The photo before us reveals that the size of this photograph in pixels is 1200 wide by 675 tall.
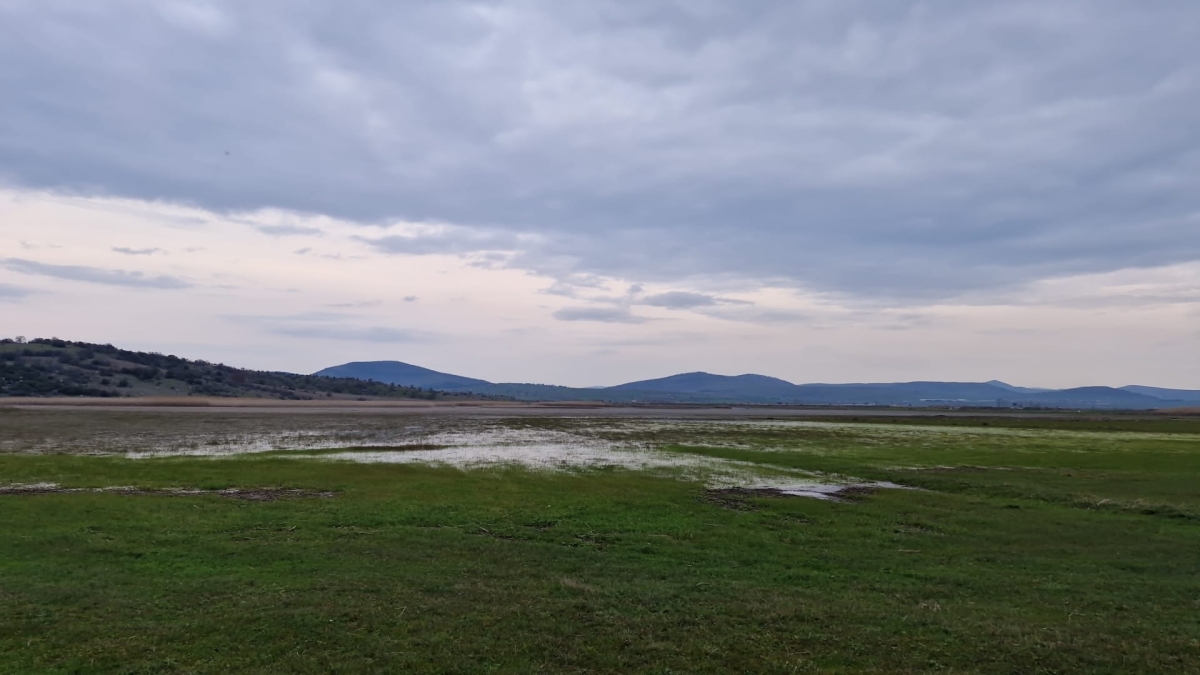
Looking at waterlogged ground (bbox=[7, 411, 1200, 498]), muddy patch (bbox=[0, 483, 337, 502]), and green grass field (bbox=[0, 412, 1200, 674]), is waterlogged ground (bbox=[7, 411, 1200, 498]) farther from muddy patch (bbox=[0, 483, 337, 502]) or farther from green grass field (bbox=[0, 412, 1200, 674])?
muddy patch (bbox=[0, 483, 337, 502])

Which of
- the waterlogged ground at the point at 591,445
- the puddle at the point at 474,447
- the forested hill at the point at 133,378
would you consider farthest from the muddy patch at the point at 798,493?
the forested hill at the point at 133,378

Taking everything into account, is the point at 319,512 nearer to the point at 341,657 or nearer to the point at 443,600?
the point at 443,600

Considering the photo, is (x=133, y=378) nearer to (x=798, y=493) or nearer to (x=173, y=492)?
(x=173, y=492)

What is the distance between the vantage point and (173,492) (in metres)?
25.2

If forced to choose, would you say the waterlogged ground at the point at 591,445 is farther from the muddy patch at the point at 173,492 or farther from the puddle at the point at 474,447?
the muddy patch at the point at 173,492

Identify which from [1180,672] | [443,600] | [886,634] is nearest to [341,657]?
[443,600]

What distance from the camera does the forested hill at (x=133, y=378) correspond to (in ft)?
394

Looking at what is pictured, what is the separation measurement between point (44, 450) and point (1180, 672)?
50.2 m

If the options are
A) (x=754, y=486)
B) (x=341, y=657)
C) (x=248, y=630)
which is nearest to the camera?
(x=341, y=657)

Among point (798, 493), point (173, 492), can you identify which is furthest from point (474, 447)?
point (798, 493)

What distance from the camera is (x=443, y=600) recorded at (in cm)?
1298

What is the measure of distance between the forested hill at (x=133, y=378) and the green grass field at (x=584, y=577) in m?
109

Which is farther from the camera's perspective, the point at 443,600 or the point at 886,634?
the point at 443,600

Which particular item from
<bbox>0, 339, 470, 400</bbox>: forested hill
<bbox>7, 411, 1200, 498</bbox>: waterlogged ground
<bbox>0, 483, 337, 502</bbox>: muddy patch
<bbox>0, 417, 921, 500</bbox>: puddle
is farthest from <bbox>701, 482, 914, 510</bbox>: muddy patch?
<bbox>0, 339, 470, 400</bbox>: forested hill
